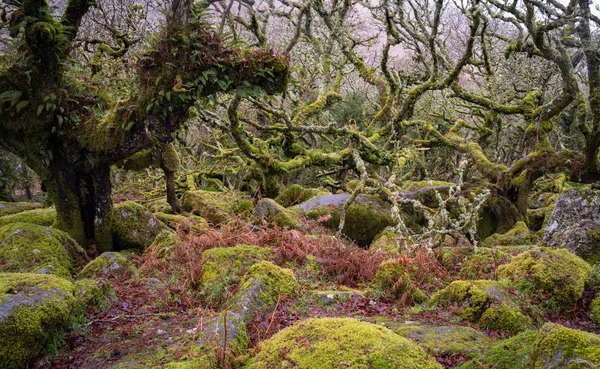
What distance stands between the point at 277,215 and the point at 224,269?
4257 mm

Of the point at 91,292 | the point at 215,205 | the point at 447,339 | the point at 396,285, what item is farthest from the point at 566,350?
the point at 215,205

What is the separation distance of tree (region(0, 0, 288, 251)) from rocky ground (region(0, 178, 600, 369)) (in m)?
1.55

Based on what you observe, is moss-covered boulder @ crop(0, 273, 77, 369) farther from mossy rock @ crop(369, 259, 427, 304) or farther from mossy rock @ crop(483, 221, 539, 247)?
mossy rock @ crop(483, 221, 539, 247)

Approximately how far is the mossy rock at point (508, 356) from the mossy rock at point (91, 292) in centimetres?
427

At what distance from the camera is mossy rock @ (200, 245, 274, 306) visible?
552cm

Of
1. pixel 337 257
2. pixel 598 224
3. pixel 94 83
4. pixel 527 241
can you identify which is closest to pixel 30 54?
pixel 94 83

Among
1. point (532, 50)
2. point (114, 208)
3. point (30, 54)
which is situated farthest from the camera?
point (532, 50)

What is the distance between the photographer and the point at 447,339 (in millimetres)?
3910

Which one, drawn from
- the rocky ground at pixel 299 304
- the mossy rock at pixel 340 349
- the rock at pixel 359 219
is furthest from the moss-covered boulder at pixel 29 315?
the rock at pixel 359 219

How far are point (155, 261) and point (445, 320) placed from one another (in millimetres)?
4640

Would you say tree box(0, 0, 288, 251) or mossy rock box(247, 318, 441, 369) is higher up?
tree box(0, 0, 288, 251)

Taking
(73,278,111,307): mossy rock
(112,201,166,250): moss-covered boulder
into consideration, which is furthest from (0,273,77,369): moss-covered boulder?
(112,201,166,250): moss-covered boulder

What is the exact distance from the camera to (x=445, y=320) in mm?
4785

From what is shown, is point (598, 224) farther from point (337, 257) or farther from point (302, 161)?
point (302, 161)
